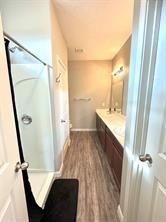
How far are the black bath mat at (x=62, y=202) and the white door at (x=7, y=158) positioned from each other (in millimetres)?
775

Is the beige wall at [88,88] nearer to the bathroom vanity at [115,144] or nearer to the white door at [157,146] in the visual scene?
the bathroom vanity at [115,144]

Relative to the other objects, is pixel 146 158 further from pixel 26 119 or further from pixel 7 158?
pixel 26 119

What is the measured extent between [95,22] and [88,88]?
99.0 inches

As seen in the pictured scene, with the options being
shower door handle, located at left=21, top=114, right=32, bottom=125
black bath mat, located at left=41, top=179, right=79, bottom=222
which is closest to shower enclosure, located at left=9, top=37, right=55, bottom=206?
shower door handle, located at left=21, top=114, right=32, bottom=125

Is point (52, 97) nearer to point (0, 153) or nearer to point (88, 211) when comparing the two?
point (0, 153)

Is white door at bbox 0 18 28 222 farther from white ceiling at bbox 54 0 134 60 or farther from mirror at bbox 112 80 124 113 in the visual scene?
mirror at bbox 112 80 124 113

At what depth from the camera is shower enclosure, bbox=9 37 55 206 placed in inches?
72.2

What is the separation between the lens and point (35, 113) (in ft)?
6.51

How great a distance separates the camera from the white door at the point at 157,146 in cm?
79

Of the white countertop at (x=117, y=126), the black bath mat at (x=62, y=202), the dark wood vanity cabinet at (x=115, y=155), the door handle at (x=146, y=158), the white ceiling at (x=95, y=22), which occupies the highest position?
the white ceiling at (x=95, y=22)

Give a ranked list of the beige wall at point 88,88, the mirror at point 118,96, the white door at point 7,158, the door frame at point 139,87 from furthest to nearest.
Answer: the beige wall at point 88,88 < the mirror at point 118,96 < the door frame at point 139,87 < the white door at point 7,158

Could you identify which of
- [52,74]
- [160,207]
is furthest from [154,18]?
[52,74]

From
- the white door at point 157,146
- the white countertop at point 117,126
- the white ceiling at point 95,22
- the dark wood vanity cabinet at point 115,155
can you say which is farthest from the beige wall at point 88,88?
the white door at point 157,146

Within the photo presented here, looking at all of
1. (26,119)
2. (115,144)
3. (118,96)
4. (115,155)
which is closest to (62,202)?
(115,155)
